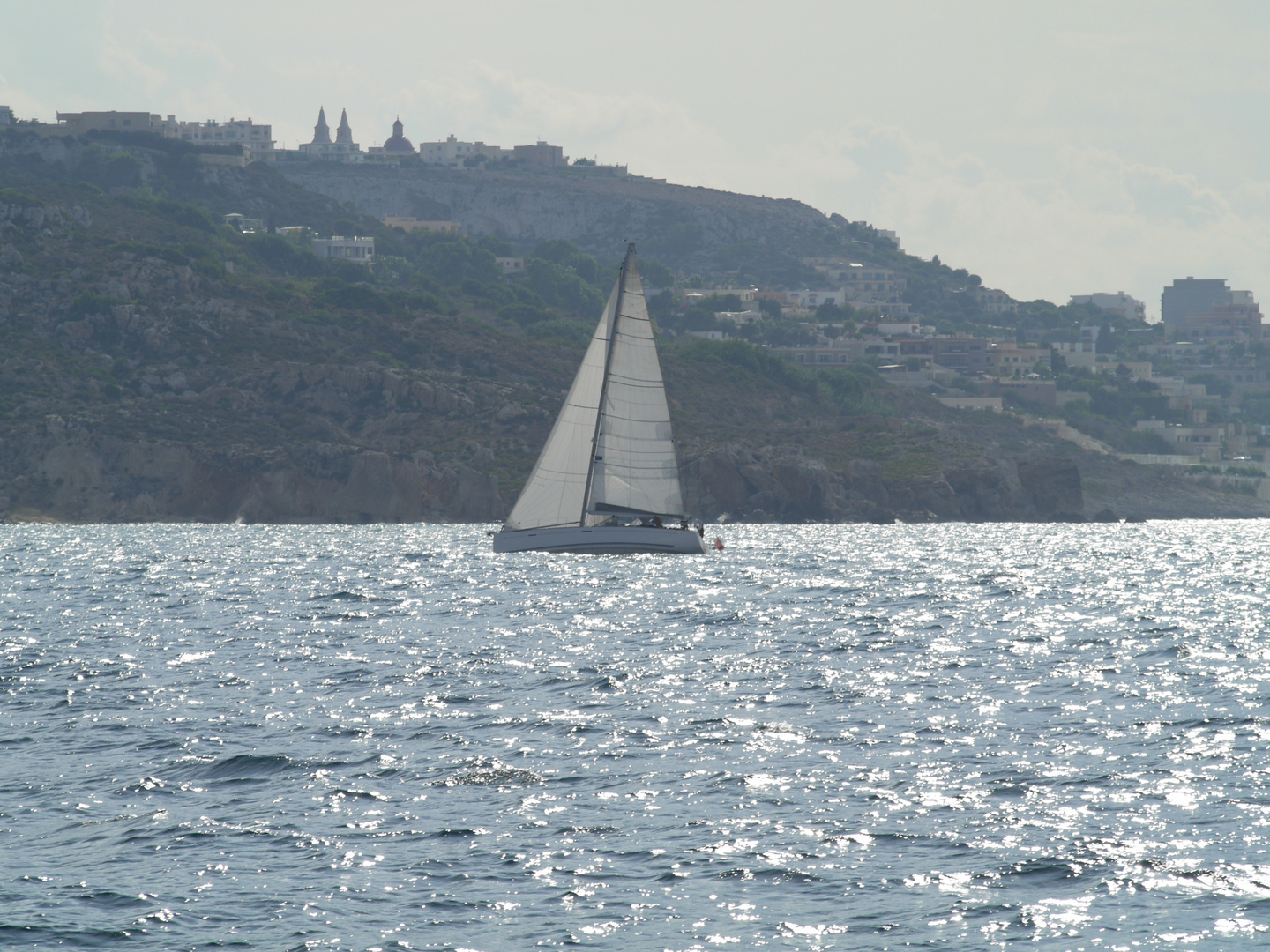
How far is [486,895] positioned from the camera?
17406 millimetres

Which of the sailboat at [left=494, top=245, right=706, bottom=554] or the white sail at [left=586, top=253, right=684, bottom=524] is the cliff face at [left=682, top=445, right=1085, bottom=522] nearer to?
the white sail at [left=586, top=253, right=684, bottom=524]

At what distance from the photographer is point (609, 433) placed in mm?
76625

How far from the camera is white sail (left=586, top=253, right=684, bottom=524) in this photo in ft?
250

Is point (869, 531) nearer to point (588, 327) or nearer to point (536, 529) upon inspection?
point (536, 529)

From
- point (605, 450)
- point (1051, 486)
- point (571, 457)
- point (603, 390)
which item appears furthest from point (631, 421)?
point (1051, 486)

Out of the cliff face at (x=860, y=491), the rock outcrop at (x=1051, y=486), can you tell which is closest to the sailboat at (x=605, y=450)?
the cliff face at (x=860, y=491)

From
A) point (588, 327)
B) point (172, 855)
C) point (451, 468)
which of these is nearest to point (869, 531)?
point (451, 468)

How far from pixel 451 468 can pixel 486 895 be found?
11381 centimetres

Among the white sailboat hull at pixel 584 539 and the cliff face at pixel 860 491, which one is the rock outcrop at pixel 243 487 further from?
the white sailboat hull at pixel 584 539

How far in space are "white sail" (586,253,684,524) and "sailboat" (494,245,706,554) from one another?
47 mm

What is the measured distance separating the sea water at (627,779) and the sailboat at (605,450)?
2582 centimetres

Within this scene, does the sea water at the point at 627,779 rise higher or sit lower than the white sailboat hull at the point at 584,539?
lower

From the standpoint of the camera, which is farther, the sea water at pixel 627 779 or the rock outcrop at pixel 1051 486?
the rock outcrop at pixel 1051 486

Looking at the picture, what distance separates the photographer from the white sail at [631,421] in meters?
76.2
